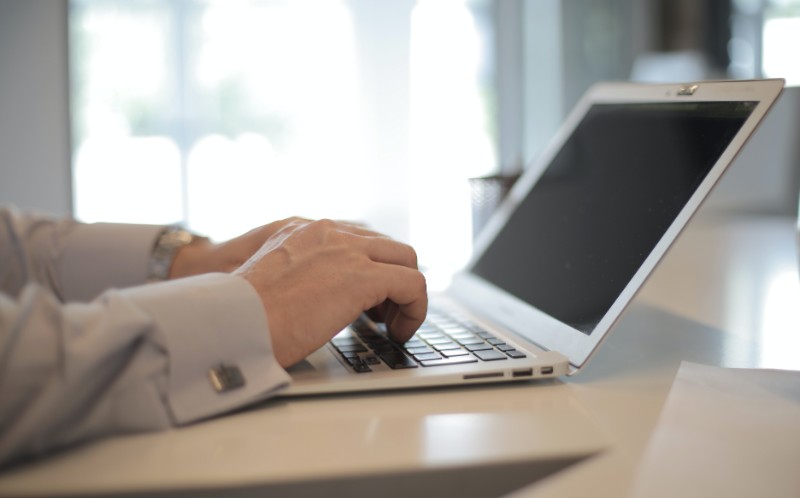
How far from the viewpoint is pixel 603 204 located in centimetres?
77

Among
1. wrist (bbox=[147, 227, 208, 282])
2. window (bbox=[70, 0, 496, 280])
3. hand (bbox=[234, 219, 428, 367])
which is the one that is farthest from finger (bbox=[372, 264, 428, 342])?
window (bbox=[70, 0, 496, 280])

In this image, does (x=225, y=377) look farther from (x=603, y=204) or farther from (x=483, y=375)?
(x=603, y=204)

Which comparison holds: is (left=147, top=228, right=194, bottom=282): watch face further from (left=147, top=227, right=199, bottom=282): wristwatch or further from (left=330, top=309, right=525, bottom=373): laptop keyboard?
(left=330, top=309, right=525, bottom=373): laptop keyboard

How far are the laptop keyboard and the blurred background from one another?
134 inches

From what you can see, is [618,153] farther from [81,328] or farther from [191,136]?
[191,136]

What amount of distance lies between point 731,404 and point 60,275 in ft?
2.08

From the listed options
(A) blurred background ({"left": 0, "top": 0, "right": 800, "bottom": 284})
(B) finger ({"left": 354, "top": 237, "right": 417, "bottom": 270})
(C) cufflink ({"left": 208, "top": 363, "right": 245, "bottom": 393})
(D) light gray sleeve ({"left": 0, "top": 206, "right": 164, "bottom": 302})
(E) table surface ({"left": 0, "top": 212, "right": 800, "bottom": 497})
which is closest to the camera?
(E) table surface ({"left": 0, "top": 212, "right": 800, "bottom": 497})

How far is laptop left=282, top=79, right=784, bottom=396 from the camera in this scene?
610 mm

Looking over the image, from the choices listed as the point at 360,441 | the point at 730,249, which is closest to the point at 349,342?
the point at 360,441

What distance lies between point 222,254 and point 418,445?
1.31ft

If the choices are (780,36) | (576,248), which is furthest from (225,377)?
(780,36)

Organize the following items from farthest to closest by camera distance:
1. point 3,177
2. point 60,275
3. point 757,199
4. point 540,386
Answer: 1. point 3,177
2. point 757,199
3. point 60,275
4. point 540,386


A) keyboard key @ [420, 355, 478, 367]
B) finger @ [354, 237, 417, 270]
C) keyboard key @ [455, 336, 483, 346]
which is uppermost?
finger @ [354, 237, 417, 270]

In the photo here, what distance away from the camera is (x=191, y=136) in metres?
4.65
